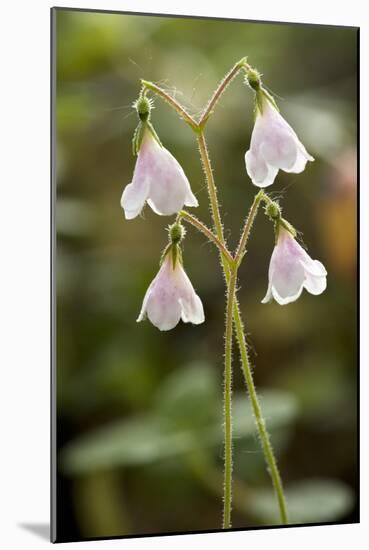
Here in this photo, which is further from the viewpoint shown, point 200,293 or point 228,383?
point 200,293

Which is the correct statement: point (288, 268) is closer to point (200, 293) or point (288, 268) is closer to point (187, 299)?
point (187, 299)

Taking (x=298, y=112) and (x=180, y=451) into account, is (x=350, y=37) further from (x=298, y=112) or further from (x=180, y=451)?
(x=180, y=451)

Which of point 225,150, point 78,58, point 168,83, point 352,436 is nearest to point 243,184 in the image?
point 225,150

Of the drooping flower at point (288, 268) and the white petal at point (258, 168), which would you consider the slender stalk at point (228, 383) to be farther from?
the white petal at point (258, 168)

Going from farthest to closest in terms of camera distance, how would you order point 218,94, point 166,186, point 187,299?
point 218,94 < point 187,299 < point 166,186

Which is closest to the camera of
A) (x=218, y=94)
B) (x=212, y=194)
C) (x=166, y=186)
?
(x=166, y=186)

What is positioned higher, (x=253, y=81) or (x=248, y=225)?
(x=253, y=81)

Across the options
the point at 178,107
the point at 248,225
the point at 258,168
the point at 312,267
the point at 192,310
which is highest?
the point at 178,107

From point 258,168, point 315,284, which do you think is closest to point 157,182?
point 258,168
